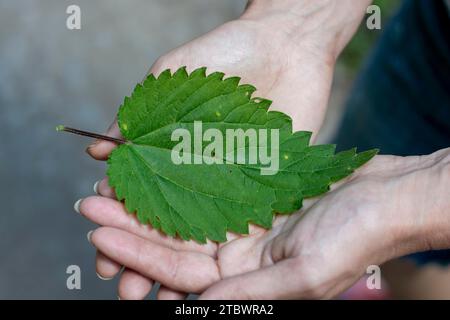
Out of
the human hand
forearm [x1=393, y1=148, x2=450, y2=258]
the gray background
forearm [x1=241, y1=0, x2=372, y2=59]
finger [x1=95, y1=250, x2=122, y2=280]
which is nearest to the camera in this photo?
forearm [x1=393, y1=148, x2=450, y2=258]

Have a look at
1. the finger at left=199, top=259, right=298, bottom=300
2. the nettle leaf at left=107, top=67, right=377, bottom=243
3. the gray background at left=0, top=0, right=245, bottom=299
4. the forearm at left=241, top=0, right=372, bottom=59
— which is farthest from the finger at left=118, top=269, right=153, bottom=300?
the gray background at left=0, top=0, right=245, bottom=299

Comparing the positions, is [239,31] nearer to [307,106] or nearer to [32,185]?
[307,106]

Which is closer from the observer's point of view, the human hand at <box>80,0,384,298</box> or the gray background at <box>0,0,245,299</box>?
the human hand at <box>80,0,384,298</box>

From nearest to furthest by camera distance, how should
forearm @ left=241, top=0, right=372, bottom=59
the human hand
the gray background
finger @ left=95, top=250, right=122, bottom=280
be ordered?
finger @ left=95, top=250, right=122, bottom=280, the human hand, forearm @ left=241, top=0, right=372, bottom=59, the gray background

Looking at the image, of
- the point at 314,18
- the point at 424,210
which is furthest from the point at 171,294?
the point at 314,18

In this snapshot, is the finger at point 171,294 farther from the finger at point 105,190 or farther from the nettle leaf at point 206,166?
the finger at point 105,190

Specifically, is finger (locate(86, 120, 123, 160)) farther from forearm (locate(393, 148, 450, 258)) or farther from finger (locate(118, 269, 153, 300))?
forearm (locate(393, 148, 450, 258))

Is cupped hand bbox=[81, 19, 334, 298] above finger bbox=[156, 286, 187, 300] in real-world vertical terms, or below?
above
